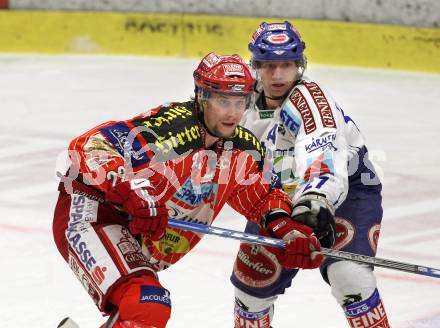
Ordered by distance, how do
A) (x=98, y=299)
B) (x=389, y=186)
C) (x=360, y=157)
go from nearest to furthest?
(x=98, y=299), (x=360, y=157), (x=389, y=186)

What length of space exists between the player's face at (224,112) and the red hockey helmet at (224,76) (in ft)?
0.12

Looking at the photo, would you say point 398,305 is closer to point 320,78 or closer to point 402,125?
point 402,125

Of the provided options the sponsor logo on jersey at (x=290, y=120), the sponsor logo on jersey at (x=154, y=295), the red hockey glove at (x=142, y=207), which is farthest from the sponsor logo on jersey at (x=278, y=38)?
the sponsor logo on jersey at (x=154, y=295)

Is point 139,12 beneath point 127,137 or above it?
beneath

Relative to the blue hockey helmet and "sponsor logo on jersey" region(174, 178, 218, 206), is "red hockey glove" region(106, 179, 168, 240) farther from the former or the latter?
the blue hockey helmet

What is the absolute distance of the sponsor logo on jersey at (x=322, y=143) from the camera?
4645mm

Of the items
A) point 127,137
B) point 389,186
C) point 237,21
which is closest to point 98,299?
point 127,137

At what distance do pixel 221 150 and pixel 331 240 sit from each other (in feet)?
1.84

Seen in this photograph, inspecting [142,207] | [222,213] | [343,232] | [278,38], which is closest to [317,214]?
[343,232]

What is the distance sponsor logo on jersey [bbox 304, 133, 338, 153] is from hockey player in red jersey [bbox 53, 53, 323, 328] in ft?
0.67

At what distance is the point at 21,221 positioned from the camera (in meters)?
7.14

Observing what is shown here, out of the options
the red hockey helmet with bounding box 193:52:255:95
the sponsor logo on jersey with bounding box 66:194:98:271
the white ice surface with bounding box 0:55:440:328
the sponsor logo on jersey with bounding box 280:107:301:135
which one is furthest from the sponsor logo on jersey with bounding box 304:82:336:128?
the white ice surface with bounding box 0:55:440:328

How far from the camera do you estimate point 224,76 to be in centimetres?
437

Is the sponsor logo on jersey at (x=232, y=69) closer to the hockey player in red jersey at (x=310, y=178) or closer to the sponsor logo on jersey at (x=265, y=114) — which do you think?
the hockey player in red jersey at (x=310, y=178)
